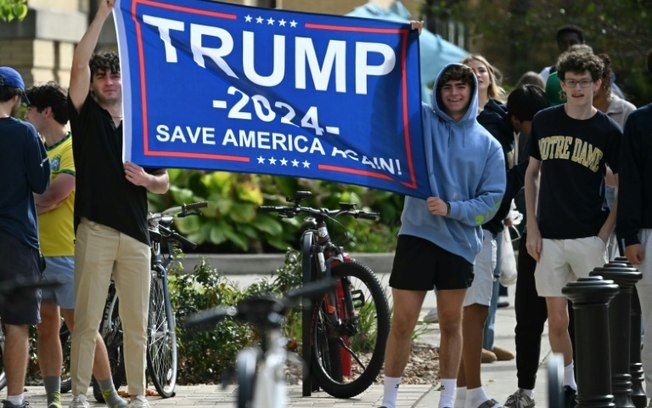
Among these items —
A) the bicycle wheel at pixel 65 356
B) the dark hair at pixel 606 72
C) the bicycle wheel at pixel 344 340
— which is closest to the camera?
the dark hair at pixel 606 72

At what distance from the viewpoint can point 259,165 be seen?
8461 millimetres

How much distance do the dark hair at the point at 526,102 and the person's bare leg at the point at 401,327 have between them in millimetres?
1727

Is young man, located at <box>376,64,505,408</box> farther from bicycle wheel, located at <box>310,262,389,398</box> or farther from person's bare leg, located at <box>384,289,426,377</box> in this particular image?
bicycle wheel, located at <box>310,262,389,398</box>

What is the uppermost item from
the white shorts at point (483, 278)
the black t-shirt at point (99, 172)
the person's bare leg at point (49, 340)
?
the black t-shirt at point (99, 172)

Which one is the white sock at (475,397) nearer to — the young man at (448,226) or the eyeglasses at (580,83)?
the young man at (448,226)

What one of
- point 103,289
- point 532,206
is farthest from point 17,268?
point 532,206

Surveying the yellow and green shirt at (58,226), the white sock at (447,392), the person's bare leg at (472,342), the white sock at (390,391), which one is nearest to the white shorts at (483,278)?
the person's bare leg at (472,342)

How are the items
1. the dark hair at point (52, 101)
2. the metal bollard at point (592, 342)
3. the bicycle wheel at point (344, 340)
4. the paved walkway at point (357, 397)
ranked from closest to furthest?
1. the metal bollard at point (592, 342)
2. the dark hair at point (52, 101)
3. the paved walkway at point (357, 397)
4. the bicycle wheel at point (344, 340)

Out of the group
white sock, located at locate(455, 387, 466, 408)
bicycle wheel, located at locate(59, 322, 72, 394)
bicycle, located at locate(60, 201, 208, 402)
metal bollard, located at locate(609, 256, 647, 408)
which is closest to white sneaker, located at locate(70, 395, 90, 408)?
bicycle, located at locate(60, 201, 208, 402)

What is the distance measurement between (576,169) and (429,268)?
95 cm

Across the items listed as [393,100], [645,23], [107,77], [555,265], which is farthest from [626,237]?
[645,23]

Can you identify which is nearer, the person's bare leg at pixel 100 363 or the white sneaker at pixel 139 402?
the white sneaker at pixel 139 402

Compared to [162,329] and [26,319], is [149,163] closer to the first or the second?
[26,319]

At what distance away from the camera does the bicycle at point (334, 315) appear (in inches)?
373
